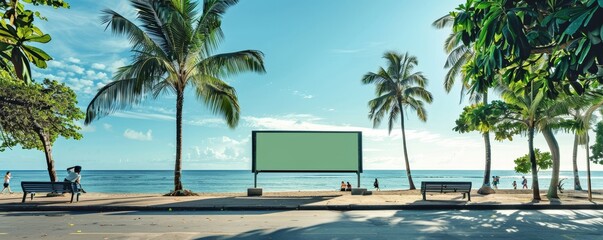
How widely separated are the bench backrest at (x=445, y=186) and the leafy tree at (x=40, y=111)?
1655 cm

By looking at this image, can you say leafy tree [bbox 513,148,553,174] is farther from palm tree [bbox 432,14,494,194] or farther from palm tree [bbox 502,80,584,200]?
palm tree [bbox 502,80,584,200]

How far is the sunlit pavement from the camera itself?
8281mm

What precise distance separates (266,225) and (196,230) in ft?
5.58

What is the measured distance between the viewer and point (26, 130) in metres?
18.6

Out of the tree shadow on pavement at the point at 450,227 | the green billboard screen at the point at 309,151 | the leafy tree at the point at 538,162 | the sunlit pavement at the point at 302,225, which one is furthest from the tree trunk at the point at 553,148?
the leafy tree at the point at 538,162

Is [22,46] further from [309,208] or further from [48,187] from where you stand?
[48,187]

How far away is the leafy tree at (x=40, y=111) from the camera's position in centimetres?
1739

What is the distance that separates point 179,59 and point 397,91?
16.6m

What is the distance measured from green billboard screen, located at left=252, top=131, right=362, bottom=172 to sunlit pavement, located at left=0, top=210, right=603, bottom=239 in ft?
24.5

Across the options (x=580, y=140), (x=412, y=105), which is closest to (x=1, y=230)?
(x=412, y=105)

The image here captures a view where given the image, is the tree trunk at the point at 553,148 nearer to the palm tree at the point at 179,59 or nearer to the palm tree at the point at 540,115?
the palm tree at the point at 540,115

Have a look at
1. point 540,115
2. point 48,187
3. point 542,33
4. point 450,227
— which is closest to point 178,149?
point 48,187

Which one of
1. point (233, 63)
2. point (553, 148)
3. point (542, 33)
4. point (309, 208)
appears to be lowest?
point (309, 208)

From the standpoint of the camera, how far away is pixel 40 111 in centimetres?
1791
